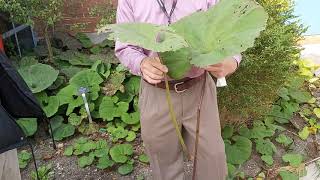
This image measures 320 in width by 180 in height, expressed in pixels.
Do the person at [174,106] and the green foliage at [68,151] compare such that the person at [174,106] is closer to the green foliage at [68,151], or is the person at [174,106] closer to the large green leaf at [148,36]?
the large green leaf at [148,36]

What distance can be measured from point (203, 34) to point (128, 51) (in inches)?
30.0

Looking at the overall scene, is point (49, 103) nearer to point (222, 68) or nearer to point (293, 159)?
point (293, 159)

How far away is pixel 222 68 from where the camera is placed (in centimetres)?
155

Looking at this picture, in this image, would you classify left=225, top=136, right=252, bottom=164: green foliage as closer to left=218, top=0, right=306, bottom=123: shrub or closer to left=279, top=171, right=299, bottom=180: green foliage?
left=218, top=0, right=306, bottom=123: shrub

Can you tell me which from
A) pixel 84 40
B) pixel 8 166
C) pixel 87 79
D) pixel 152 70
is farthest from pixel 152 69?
pixel 84 40

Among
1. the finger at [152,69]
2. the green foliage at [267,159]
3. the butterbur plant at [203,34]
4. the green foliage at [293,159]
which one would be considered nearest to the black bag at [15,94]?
the finger at [152,69]

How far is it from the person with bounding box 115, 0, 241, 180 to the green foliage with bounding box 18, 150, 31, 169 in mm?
1350

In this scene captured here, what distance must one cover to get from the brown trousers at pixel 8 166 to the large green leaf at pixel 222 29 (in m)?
1.07

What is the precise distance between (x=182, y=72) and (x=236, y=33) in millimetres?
229

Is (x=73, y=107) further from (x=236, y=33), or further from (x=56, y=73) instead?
(x=236, y=33)

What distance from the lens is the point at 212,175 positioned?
219cm

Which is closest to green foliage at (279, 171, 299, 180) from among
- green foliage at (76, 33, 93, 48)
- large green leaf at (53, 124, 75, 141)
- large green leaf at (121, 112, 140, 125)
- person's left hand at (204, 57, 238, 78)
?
large green leaf at (121, 112, 140, 125)

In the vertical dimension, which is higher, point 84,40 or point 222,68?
point 222,68

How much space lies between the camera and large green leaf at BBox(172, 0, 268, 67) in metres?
1.07
